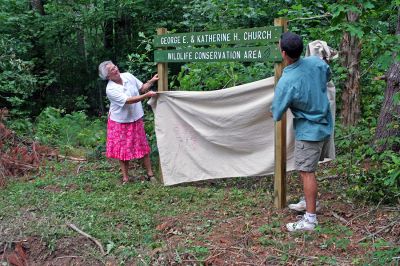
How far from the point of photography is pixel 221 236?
4.46m

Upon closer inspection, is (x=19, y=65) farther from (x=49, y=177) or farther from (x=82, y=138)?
Answer: (x=49, y=177)

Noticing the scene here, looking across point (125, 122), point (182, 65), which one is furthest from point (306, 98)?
point (182, 65)

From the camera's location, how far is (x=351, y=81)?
768cm

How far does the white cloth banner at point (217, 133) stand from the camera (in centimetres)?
543

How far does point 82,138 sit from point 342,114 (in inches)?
184

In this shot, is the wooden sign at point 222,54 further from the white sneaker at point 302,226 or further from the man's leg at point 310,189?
the white sneaker at point 302,226

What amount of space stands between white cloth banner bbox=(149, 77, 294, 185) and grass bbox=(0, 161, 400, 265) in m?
0.27

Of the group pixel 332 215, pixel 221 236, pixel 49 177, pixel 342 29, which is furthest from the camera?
pixel 49 177

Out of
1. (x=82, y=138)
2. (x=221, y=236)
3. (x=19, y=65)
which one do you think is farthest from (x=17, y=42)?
(x=221, y=236)

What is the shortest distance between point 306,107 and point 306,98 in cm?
9

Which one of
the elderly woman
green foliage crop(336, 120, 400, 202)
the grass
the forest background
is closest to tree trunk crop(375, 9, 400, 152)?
the forest background

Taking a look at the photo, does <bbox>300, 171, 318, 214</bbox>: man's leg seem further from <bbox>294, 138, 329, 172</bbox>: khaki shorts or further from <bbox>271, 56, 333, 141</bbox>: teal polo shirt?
<bbox>271, 56, 333, 141</bbox>: teal polo shirt

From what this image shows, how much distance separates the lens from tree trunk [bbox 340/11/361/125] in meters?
7.64

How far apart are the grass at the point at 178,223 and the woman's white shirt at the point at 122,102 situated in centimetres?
85
